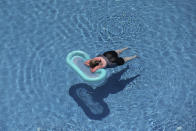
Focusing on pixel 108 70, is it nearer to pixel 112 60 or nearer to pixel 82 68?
pixel 112 60

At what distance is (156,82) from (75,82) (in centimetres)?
228

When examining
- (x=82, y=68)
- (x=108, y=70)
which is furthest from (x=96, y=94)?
(x=82, y=68)

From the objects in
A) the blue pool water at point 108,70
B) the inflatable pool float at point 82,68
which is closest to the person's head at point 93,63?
the inflatable pool float at point 82,68

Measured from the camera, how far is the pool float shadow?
661cm

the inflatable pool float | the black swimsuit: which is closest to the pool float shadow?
the black swimsuit

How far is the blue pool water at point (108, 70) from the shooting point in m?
6.55

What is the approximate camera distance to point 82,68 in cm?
631

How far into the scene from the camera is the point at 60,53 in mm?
7598

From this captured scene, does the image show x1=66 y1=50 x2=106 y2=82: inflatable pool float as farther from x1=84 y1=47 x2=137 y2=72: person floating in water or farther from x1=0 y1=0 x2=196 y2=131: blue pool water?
x1=0 y1=0 x2=196 y2=131: blue pool water

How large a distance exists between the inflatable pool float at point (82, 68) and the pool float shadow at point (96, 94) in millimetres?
812

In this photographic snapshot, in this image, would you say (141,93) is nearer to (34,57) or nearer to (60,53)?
(60,53)

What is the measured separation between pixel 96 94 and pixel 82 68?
977 mm

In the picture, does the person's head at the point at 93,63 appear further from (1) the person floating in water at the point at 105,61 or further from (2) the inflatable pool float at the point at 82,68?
(2) the inflatable pool float at the point at 82,68

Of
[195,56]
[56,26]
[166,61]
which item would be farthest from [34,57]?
[195,56]
